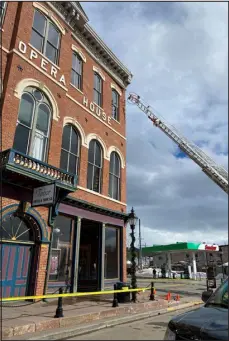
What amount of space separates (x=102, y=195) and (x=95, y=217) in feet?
4.83

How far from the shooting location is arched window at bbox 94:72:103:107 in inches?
771

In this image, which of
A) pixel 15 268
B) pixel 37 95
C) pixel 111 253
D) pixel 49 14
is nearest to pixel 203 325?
pixel 15 268

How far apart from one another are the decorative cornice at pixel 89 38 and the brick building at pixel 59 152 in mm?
63

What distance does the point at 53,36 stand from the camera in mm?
16641

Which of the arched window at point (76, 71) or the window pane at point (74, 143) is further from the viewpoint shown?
the arched window at point (76, 71)

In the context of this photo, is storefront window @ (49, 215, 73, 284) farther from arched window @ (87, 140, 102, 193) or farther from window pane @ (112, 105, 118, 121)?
window pane @ (112, 105, 118, 121)

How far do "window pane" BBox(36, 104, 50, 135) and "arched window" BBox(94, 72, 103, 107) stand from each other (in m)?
5.15

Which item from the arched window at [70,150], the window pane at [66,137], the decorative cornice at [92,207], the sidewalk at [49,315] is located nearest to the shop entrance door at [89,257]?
the decorative cornice at [92,207]

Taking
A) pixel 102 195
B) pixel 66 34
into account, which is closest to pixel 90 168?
pixel 102 195

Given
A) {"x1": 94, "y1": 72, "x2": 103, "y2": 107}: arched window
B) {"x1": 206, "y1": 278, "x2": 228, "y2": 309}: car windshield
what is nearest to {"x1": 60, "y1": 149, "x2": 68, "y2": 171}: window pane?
{"x1": 94, "y1": 72, "x2": 103, "y2": 107}: arched window

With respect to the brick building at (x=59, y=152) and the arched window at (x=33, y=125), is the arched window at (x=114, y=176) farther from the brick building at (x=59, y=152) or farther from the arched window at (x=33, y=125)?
the arched window at (x=33, y=125)

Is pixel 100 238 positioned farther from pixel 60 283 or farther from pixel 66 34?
pixel 66 34

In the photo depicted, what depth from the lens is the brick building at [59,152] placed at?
12195mm

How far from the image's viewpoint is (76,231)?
15.1 metres
